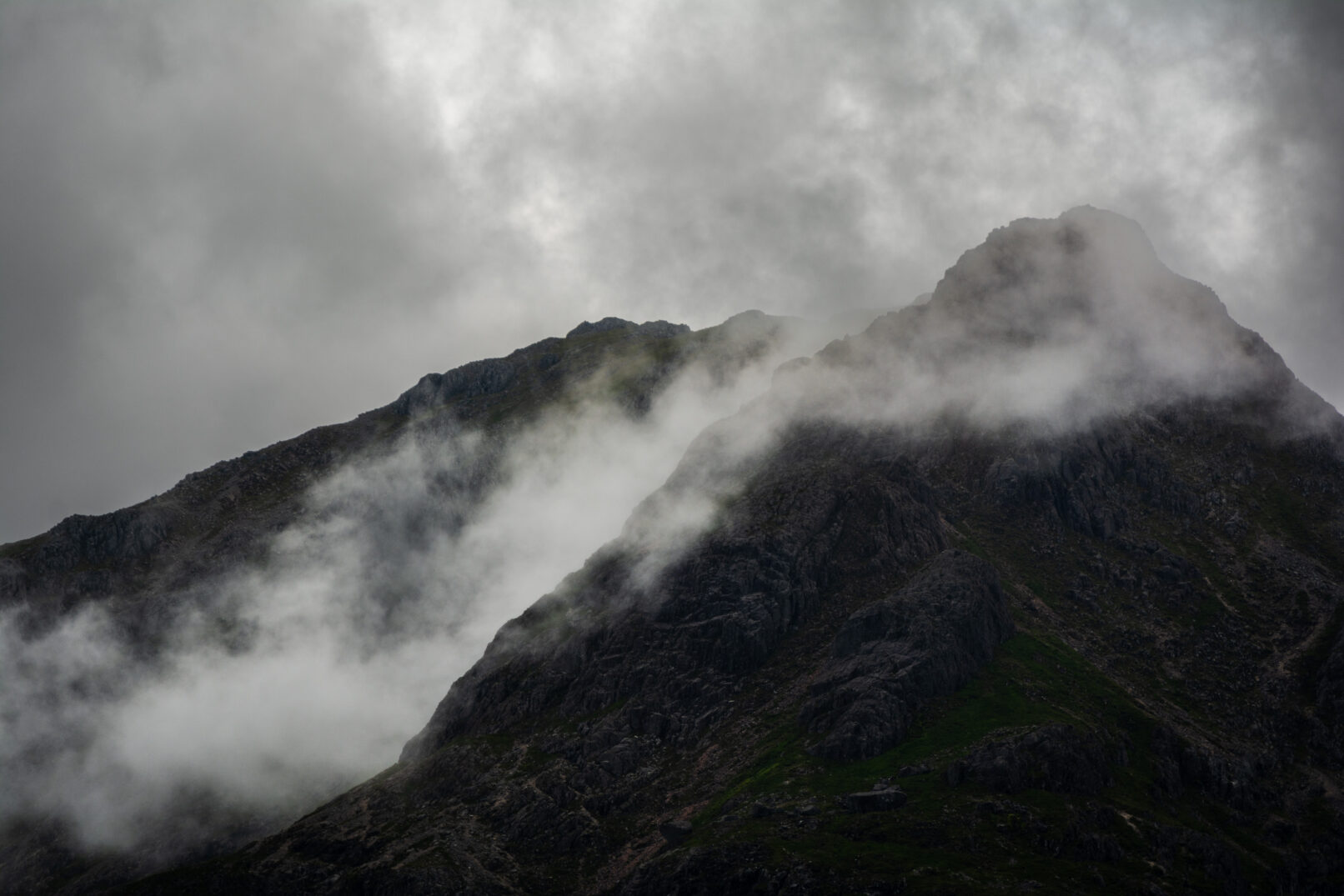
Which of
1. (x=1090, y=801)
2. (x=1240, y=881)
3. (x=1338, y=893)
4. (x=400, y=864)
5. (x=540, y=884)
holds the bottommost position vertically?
(x=1338, y=893)

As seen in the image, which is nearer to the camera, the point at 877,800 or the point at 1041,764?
the point at 877,800

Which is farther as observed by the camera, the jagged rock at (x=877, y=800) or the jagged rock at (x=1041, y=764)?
the jagged rock at (x=1041, y=764)

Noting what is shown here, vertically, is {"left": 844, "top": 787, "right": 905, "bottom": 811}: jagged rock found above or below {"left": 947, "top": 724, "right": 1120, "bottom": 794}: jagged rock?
above

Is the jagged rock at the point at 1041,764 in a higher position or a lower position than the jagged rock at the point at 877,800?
lower

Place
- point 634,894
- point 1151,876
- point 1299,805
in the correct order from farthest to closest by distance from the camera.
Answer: point 1299,805 < point 634,894 < point 1151,876

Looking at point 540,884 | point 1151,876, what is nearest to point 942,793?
point 1151,876

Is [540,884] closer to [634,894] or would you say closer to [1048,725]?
[634,894]

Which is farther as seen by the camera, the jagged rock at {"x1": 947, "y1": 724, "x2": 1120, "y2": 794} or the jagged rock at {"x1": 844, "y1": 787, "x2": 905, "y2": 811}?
the jagged rock at {"x1": 947, "y1": 724, "x2": 1120, "y2": 794}

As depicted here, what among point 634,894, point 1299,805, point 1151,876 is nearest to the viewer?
point 1151,876

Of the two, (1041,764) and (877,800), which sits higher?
(877,800)

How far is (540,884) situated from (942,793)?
83.9m

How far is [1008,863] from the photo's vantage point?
6575 inches

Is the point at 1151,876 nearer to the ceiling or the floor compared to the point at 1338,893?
nearer to the ceiling

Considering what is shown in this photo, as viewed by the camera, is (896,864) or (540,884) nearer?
(896,864)
